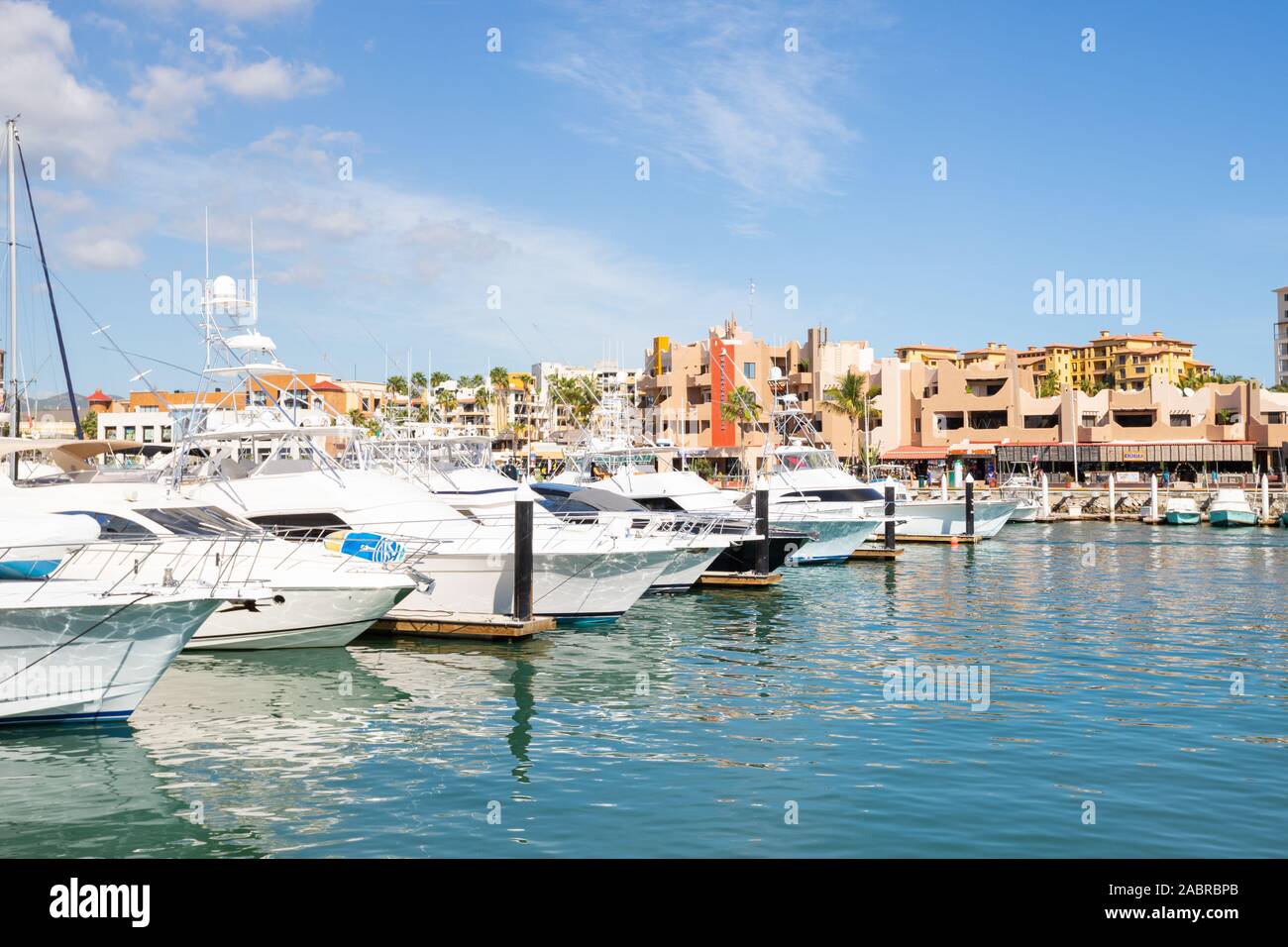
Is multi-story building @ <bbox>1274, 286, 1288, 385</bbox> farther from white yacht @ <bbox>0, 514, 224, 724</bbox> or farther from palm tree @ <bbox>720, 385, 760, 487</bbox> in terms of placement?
white yacht @ <bbox>0, 514, 224, 724</bbox>

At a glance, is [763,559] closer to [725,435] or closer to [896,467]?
[896,467]

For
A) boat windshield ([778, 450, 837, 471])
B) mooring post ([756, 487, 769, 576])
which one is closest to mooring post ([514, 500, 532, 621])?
mooring post ([756, 487, 769, 576])

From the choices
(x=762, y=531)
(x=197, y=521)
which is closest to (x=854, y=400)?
(x=762, y=531)

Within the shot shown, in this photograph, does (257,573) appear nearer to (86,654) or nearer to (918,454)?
(86,654)

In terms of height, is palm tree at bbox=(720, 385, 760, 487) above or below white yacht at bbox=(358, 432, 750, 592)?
above

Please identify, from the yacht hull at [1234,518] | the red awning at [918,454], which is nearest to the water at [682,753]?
the yacht hull at [1234,518]

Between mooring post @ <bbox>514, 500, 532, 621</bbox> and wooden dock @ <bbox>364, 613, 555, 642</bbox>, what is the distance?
0.24 metres

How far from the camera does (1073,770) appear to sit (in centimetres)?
1269

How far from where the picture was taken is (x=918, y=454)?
8725cm

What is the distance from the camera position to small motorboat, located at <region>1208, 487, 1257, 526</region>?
61594 mm

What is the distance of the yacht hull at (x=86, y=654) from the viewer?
43.5 ft
